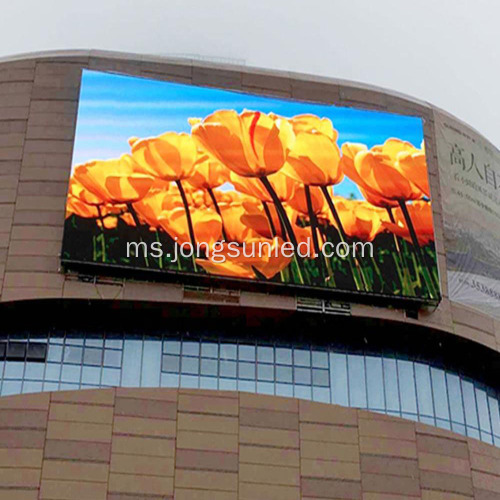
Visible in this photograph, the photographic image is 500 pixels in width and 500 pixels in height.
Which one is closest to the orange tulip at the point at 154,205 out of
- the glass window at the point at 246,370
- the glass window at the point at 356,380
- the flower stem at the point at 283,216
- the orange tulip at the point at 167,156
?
the orange tulip at the point at 167,156

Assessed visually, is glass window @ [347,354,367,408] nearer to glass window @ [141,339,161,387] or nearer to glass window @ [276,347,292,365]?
glass window @ [276,347,292,365]

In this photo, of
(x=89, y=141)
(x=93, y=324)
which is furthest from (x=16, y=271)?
(x=89, y=141)

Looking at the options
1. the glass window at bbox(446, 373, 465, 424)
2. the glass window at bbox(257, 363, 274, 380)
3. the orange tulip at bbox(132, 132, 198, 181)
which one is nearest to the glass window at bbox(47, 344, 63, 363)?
the glass window at bbox(257, 363, 274, 380)

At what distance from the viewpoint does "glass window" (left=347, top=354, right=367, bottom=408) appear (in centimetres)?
3825

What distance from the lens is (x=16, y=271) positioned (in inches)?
1471

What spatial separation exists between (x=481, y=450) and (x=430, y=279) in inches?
252

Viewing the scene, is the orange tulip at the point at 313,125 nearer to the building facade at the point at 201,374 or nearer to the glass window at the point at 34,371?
the building facade at the point at 201,374

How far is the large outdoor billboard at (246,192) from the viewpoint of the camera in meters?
38.6

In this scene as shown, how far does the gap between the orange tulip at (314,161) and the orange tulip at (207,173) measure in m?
Result: 2.42

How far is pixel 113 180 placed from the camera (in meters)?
39.3

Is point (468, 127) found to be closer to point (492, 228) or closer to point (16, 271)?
point (492, 228)

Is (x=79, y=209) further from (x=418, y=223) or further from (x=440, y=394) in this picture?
(x=440, y=394)

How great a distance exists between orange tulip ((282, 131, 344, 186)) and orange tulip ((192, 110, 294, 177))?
356 millimetres

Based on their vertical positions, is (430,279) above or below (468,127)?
below
